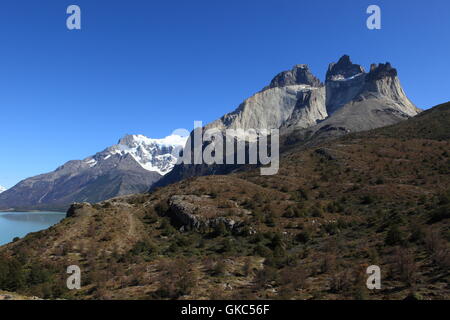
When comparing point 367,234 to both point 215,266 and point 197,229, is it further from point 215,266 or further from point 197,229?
point 197,229

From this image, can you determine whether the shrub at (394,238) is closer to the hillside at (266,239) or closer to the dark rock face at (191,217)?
the hillside at (266,239)

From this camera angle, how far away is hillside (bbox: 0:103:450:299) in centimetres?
1958

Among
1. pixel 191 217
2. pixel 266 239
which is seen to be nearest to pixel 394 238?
pixel 266 239

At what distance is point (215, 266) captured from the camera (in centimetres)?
2430

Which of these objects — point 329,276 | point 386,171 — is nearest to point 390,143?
point 386,171

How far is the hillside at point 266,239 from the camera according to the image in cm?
1958

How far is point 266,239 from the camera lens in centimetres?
3409

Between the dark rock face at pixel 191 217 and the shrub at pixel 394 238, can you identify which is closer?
the shrub at pixel 394 238
